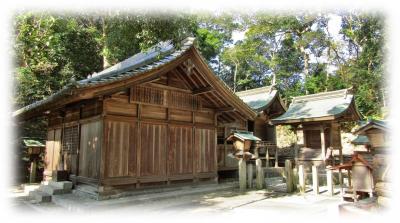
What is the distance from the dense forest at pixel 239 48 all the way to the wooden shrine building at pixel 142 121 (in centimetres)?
149

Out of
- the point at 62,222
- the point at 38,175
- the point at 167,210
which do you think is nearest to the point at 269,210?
the point at 167,210

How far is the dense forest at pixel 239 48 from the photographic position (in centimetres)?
962

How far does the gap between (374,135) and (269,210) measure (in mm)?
3614

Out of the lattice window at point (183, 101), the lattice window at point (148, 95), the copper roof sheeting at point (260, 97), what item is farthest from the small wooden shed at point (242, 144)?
the copper roof sheeting at point (260, 97)

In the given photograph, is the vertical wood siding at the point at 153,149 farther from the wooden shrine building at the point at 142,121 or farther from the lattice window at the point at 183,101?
the lattice window at the point at 183,101

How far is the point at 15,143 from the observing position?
1616 centimetres

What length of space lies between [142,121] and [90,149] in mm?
2055

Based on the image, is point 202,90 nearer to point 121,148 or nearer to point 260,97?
point 121,148

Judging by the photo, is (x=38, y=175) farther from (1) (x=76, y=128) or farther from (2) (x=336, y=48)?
(2) (x=336, y=48)

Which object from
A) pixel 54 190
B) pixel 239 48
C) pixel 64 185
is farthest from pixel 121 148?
pixel 239 48

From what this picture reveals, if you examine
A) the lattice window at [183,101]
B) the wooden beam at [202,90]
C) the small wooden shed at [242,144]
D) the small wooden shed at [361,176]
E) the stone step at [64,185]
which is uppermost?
the wooden beam at [202,90]

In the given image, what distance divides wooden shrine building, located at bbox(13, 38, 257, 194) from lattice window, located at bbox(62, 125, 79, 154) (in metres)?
0.04

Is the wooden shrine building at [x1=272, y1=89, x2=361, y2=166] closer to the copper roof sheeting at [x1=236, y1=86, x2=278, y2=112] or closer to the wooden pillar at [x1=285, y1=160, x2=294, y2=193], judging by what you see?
the copper roof sheeting at [x1=236, y1=86, x2=278, y2=112]

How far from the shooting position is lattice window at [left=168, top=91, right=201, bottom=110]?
11.6 meters
